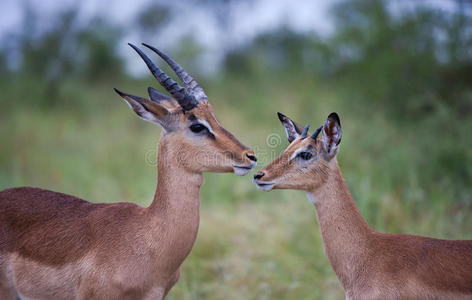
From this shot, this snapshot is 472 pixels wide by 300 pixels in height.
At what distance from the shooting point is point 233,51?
71.5 ft

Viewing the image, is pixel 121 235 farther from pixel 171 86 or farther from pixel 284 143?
pixel 284 143

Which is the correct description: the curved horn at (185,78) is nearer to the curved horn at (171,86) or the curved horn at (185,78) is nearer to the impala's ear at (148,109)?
the curved horn at (171,86)

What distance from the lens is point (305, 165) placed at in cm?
353

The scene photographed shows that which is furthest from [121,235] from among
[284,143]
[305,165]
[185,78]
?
[284,143]

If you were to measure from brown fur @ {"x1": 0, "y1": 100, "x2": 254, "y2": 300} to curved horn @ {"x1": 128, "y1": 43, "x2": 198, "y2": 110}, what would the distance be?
2.8 inches

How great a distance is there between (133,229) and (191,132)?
845 mm

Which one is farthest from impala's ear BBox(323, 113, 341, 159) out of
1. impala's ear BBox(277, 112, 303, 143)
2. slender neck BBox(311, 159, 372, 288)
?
impala's ear BBox(277, 112, 303, 143)

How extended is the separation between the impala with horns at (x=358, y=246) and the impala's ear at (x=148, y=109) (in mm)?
855

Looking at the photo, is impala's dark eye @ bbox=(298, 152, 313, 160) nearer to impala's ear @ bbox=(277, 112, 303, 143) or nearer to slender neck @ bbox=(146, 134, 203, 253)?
impala's ear @ bbox=(277, 112, 303, 143)

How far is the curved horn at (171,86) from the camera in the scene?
3350mm

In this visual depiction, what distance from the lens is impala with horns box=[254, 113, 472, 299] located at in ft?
9.75

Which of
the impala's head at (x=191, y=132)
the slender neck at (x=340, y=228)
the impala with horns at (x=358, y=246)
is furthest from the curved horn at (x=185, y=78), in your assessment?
the slender neck at (x=340, y=228)

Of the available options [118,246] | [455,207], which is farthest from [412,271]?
[455,207]

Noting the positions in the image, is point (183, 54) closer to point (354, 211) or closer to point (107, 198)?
point (107, 198)
